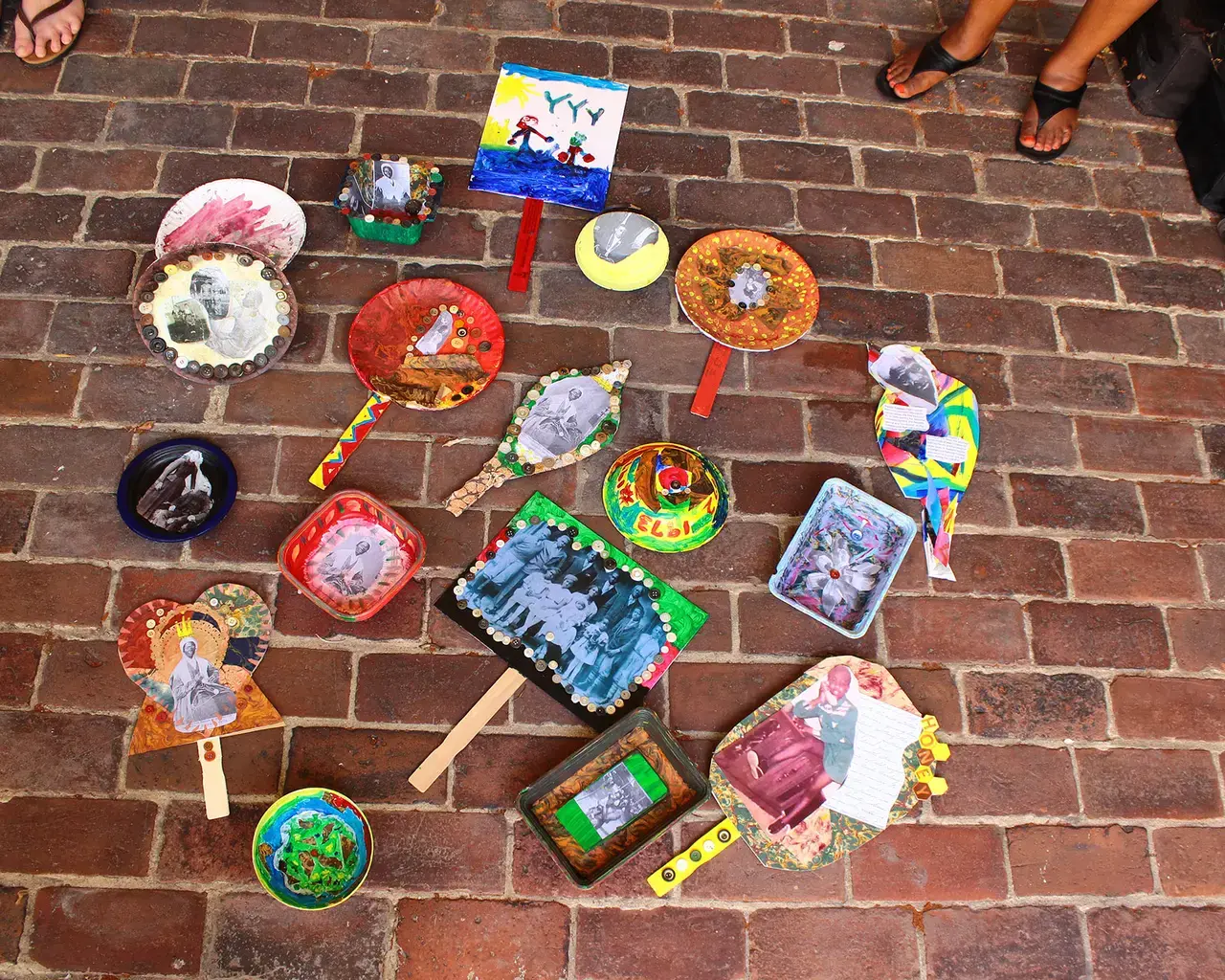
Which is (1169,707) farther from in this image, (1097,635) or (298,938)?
(298,938)

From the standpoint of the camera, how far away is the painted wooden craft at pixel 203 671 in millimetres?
1317

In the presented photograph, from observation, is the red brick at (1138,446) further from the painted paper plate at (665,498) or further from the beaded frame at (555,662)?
the beaded frame at (555,662)

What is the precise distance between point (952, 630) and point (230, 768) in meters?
1.30

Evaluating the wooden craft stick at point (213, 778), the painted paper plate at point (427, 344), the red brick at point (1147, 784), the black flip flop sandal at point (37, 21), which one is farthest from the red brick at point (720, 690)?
the black flip flop sandal at point (37, 21)

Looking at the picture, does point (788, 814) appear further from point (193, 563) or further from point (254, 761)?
point (193, 563)

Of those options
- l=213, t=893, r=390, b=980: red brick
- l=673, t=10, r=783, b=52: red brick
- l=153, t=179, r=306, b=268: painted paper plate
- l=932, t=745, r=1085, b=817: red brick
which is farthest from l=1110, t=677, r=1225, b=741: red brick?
l=153, t=179, r=306, b=268: painted paper plate

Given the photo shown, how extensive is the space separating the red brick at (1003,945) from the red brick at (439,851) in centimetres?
74

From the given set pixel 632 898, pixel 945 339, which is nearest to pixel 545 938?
pixel 632 898

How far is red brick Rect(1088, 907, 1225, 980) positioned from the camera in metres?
1.33

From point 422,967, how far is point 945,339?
1525 mm

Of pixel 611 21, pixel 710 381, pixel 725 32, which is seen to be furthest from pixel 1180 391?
pixel 611 21

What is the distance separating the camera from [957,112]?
1818mm

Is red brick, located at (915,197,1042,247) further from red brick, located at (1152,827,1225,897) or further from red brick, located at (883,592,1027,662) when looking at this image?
red brick, located at (1152,827,1225,897)

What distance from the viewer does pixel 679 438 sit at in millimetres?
1510
